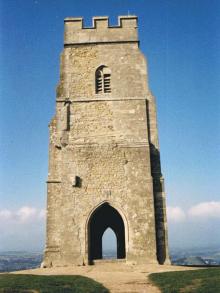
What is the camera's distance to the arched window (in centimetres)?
1913

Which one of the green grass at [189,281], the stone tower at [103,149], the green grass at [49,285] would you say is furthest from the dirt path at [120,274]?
the stone tower at [103,149]

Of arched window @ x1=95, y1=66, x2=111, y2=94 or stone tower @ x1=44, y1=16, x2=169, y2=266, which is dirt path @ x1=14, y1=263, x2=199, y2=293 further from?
arched window @ x1=95, y1=66, x2=111, y2=94

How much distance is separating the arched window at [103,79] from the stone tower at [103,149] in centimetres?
5

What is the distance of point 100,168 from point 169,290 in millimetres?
8169

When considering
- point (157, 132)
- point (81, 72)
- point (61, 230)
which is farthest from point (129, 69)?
point (61, 230)

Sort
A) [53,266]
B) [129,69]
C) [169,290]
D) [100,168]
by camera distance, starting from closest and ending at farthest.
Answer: [169,290]
[53,266]
[100,168]
[129,69]

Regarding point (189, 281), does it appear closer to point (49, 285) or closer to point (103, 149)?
point (49, 285)

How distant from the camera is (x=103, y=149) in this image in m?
17.8

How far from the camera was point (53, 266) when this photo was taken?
16391mm

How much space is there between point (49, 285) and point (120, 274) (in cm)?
342

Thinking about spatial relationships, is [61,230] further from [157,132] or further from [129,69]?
[129,69]

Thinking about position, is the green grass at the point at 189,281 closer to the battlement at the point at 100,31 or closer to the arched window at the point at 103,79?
the arched window at the point at 103,79

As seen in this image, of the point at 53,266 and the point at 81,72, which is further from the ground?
the point at 81,72

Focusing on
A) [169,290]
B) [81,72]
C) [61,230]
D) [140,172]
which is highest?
[81,72]
